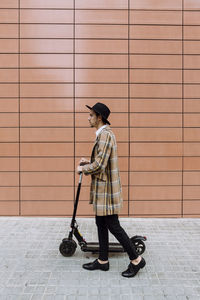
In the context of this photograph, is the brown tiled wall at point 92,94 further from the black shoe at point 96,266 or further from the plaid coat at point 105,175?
the plaid coat at point 105,175

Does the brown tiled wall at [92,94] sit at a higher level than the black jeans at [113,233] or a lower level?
higher

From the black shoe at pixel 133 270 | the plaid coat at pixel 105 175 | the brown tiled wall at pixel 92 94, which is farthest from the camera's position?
the brown tiled wall at pixel 92 94

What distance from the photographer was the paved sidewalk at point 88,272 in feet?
9.10

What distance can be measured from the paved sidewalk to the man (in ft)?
0.88

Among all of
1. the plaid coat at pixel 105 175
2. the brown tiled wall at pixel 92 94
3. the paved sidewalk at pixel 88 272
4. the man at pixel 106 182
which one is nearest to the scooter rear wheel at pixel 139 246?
the paved sidewalk at pixel 88 272

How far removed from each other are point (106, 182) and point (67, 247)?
118 cm

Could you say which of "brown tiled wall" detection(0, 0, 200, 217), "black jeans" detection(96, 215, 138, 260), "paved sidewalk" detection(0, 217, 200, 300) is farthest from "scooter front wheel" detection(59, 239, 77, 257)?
"brown tiled wall" detection(0, 0, 200, 217)

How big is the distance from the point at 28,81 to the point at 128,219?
347 centimetres

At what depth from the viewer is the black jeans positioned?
306cm

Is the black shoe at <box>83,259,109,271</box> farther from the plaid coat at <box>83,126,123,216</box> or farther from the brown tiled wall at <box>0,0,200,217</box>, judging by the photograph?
the brown tiled wall at <box>0,0,200,217</box>

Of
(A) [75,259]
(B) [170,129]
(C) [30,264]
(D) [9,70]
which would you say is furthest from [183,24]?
(C) [30,264]

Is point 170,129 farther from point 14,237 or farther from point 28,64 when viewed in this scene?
point 14,237

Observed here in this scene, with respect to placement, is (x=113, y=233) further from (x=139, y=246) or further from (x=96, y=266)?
(x=139, y=246)

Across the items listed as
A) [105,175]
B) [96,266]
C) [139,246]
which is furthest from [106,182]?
[139,246]
